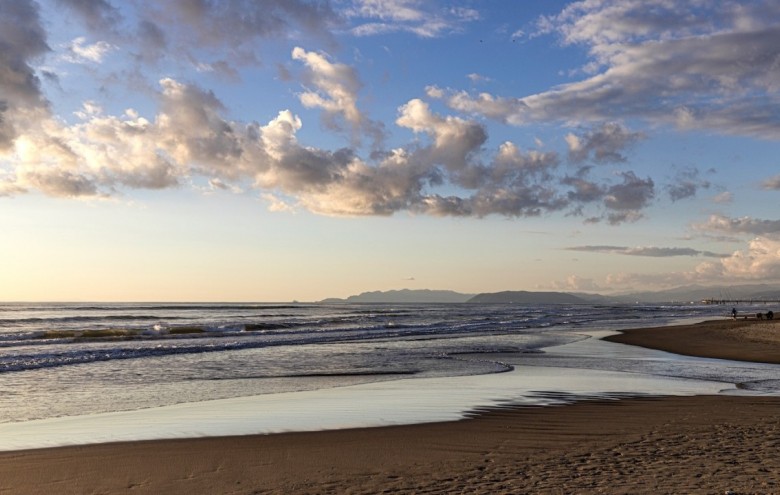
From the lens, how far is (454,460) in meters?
9.64

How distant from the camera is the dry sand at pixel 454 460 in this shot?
8.20 meters

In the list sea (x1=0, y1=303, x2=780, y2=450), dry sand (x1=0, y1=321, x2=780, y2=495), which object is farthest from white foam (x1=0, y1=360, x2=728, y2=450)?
dry sand (x1=0, y1=321, x2=780, y2=495)

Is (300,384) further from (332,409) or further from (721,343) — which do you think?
(721,343)

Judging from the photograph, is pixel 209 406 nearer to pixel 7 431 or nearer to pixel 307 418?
pixel 307 418

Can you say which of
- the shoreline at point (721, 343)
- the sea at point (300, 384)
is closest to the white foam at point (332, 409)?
the sea at point (300, 384)

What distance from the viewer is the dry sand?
8.20m

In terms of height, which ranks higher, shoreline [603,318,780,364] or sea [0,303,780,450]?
sea [0,303,780,450]

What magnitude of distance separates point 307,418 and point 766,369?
1869 cm

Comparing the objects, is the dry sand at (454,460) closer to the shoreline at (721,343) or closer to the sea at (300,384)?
the sea at (300,384)

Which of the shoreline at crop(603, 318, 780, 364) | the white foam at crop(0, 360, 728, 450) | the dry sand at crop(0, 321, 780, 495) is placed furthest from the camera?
the shoreline at crop(603, 318, 780, 364)

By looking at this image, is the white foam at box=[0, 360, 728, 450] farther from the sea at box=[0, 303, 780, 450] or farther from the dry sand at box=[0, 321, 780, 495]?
the dry sand at box=[0, 321, 780, 495]

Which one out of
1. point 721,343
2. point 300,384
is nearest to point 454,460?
point 300,384

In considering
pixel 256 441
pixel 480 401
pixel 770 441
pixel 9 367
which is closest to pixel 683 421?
pixel 770 441

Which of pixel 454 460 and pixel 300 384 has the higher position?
pixel 454 460
